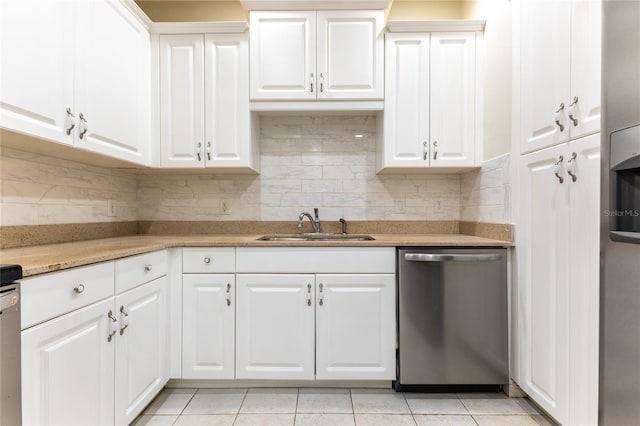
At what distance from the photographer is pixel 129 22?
1956 millimetres

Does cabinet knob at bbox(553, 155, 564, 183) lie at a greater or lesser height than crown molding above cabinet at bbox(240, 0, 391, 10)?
lesser

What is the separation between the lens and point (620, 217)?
0.86m

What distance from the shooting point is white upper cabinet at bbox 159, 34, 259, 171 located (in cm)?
219

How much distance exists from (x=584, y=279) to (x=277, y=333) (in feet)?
4.93

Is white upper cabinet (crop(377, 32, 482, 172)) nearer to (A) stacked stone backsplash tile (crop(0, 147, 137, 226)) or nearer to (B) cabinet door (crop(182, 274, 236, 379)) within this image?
(B) cabinet door (crop(182, 274, 236, 379))

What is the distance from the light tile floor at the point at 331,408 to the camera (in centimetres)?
168

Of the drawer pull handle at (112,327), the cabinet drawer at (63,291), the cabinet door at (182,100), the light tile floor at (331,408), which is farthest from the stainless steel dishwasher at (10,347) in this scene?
the cabinet door at (182,100)

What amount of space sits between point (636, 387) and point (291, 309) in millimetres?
1457

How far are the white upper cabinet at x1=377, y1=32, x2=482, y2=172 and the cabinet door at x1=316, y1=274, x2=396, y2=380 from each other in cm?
86

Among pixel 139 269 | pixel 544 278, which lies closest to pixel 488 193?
pixel 544 278

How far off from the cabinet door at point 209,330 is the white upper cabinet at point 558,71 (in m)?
1.81

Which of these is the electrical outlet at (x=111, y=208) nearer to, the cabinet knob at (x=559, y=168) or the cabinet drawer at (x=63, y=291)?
the cabinet drawer at (x=63, y=291)

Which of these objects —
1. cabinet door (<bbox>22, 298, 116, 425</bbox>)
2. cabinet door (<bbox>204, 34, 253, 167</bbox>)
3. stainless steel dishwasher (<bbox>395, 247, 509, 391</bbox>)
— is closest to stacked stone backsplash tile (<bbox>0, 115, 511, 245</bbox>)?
cabinet door (<bbox>204, 34, 253, 167</bbox>)

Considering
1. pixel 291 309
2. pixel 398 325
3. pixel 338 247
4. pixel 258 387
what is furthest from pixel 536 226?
pixel 258 387
